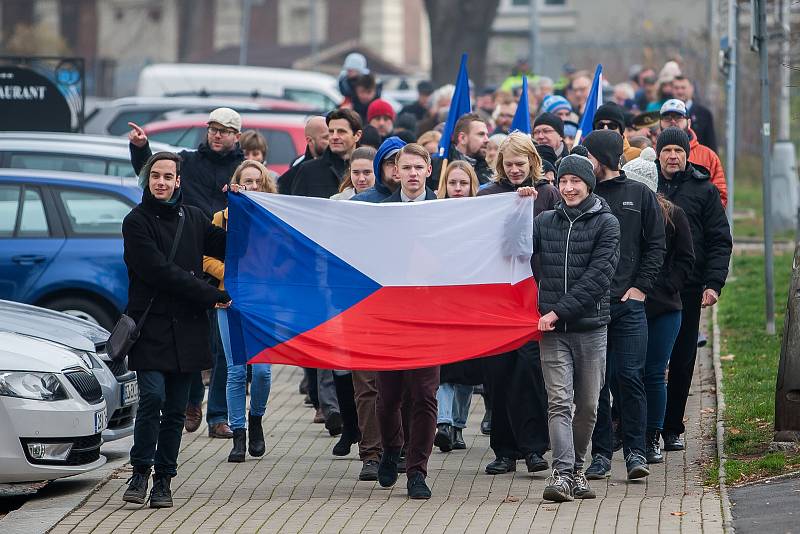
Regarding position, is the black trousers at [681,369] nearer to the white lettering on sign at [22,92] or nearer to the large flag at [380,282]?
the large flag at [380,282]

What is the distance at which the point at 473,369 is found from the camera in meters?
10.4

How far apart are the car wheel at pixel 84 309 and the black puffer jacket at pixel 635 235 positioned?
16.8 ft

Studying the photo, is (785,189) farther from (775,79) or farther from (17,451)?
(17,451)

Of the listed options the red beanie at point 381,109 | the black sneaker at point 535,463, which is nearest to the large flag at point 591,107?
the red beanie at point 381,109

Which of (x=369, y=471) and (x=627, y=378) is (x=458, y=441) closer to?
(x=369, y=471)

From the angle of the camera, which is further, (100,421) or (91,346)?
(91,346)

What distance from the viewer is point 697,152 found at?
11711 mm

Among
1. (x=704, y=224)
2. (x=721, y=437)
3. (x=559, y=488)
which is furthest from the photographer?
(x=704, y=224)

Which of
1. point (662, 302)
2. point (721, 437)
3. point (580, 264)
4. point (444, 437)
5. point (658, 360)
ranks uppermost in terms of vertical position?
point (580, 264)

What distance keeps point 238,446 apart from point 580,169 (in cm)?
309

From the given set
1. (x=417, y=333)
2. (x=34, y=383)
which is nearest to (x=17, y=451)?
(x=34, y=383)

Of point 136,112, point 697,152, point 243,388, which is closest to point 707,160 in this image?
point 697,152

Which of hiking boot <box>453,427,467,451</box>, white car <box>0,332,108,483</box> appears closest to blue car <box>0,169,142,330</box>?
white car <box>0,332,108,483</box>

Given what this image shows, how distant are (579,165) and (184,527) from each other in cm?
294
